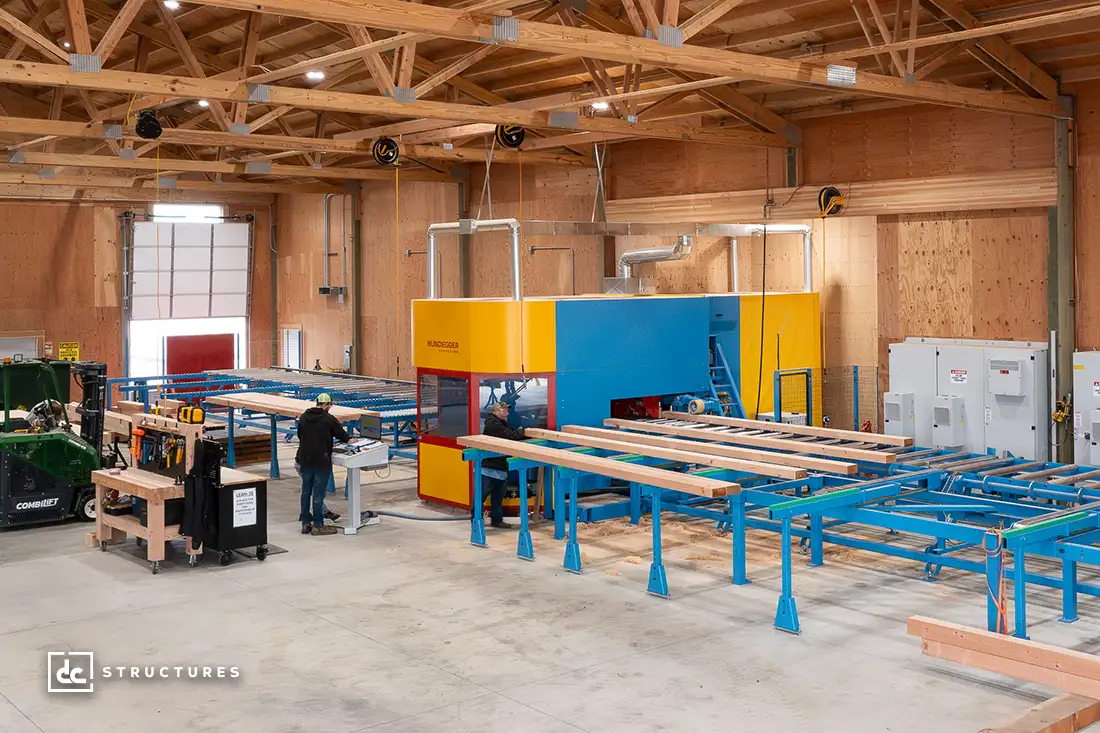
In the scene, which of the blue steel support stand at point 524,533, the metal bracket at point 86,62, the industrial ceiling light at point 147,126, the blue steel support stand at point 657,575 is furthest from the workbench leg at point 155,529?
the industrial ceiling light at point 147,126

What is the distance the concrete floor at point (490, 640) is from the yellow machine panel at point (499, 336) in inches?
80.0

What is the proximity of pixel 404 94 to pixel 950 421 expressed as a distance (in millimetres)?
7378

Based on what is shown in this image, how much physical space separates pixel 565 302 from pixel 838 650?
586cm

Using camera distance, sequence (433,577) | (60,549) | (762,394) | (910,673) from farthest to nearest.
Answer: (762,394) < (60,549) < (433,577) < (910,673)

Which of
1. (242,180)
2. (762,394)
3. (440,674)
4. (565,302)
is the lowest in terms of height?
(440,674)

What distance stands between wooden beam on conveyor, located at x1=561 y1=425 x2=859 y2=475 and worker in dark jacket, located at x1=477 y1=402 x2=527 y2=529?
68 cm

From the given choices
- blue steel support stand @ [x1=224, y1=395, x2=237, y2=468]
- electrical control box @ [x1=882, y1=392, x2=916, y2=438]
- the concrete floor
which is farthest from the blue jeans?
electrical control box @ [x1=882, y1=392, x2=916, y2=438]

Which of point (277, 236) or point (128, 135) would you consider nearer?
point (128, 135)

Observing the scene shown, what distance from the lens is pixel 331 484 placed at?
1516cm

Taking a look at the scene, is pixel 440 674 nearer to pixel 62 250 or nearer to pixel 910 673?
pixel 910 673

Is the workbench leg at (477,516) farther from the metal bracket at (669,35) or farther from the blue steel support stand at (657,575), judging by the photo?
the metal bracket at (669,35)

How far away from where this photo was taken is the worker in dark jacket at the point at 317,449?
12078 millimetres

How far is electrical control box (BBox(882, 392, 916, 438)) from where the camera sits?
1399 cm

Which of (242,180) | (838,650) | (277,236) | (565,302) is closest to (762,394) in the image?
(565,302)
